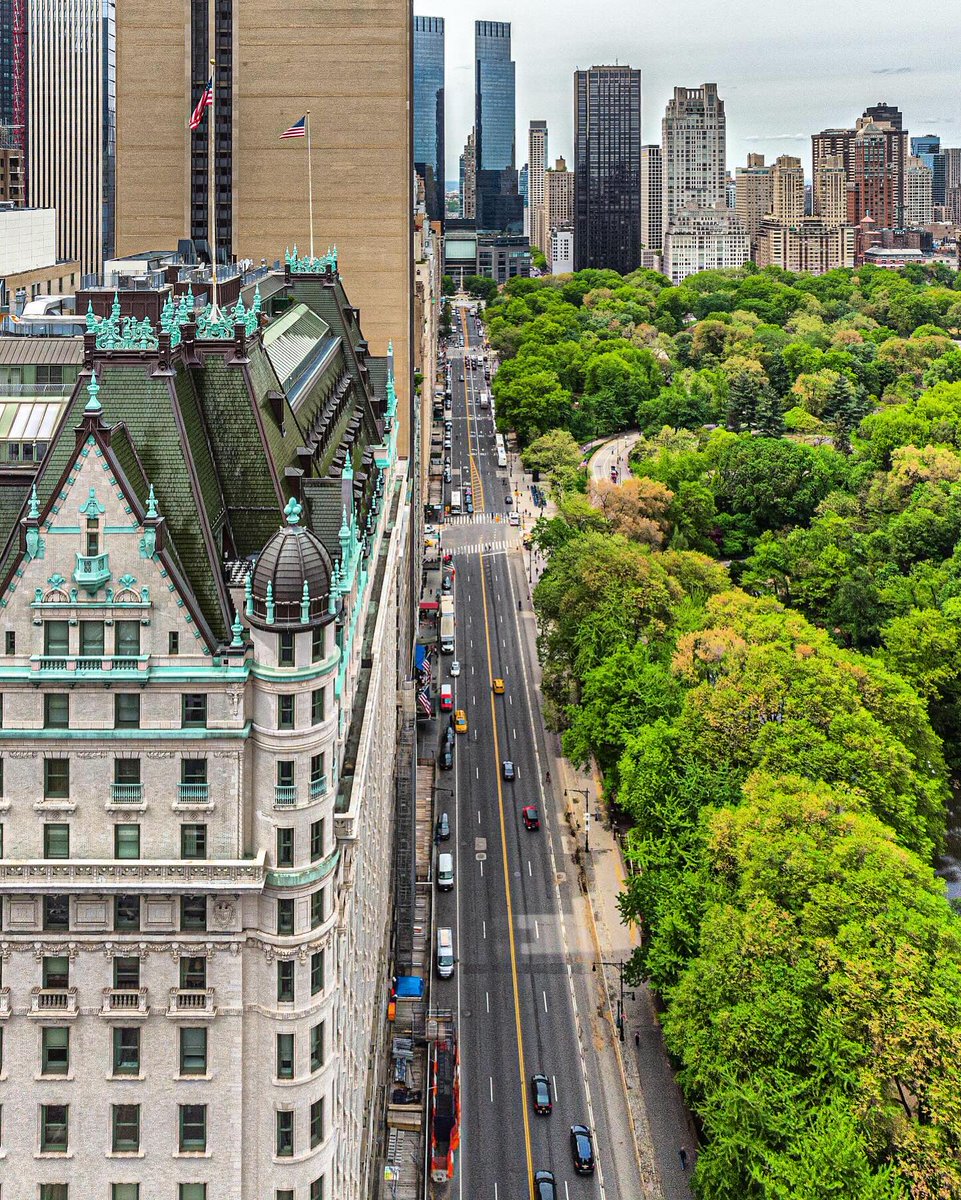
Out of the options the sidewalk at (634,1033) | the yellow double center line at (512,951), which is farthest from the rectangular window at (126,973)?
the sidewalk at (634,1033)

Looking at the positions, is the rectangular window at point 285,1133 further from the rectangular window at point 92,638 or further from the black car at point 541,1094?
the black car at point 541,1094

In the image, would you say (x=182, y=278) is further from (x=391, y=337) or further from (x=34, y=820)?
(x=391, y=337)

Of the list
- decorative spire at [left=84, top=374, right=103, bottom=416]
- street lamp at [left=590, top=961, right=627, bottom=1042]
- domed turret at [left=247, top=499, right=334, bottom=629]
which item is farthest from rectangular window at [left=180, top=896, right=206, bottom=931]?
street lamp at [left=590, top=961, right=627, bottom=1042]

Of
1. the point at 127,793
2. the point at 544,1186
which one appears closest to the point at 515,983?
the point at 544,1186

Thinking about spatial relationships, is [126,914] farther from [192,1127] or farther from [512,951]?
[512,951]

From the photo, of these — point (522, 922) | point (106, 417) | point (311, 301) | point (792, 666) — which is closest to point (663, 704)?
point (792, 666)
